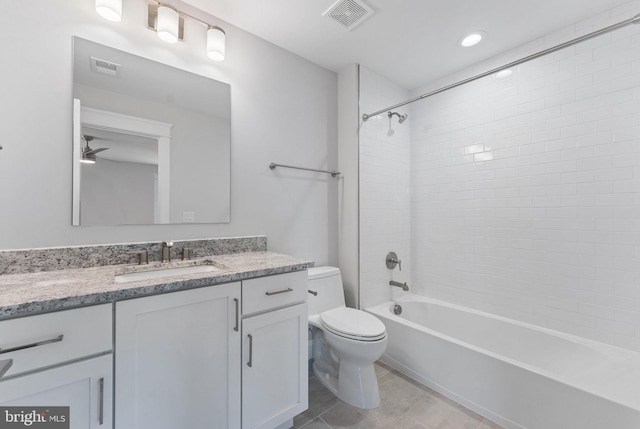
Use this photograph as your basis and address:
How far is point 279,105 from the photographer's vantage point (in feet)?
6.71

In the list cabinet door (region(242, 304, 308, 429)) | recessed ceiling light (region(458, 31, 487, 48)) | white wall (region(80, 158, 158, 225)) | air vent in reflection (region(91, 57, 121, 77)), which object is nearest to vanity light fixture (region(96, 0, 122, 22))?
air vent in reflection (region(91, 57, 121, 77))

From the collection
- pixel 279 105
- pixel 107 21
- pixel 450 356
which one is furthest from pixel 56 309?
pixel 450 356

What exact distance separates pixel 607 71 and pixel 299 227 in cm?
227

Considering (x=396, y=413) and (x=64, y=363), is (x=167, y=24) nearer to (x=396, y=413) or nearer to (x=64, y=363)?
(x=64, y=363)

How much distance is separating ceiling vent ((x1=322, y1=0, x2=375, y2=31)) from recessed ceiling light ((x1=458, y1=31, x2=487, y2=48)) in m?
0.77

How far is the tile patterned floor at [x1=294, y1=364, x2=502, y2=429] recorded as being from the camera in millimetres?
1542

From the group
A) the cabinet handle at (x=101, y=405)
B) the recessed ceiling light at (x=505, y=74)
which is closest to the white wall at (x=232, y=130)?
the cabinet handle at (x=101, y=405)

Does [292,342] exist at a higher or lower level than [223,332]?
lower

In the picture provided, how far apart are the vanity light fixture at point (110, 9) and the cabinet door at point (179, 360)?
140 cm

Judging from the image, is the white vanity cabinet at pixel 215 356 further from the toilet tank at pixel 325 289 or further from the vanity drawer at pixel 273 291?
the toilet tank at pixel 325 289

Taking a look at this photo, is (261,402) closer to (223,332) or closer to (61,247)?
(223,332)

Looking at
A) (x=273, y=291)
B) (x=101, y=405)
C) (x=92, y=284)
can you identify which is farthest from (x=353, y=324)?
(x=92, y=284)

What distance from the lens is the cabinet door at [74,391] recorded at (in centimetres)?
80

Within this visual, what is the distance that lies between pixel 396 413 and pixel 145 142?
85.7 inches
